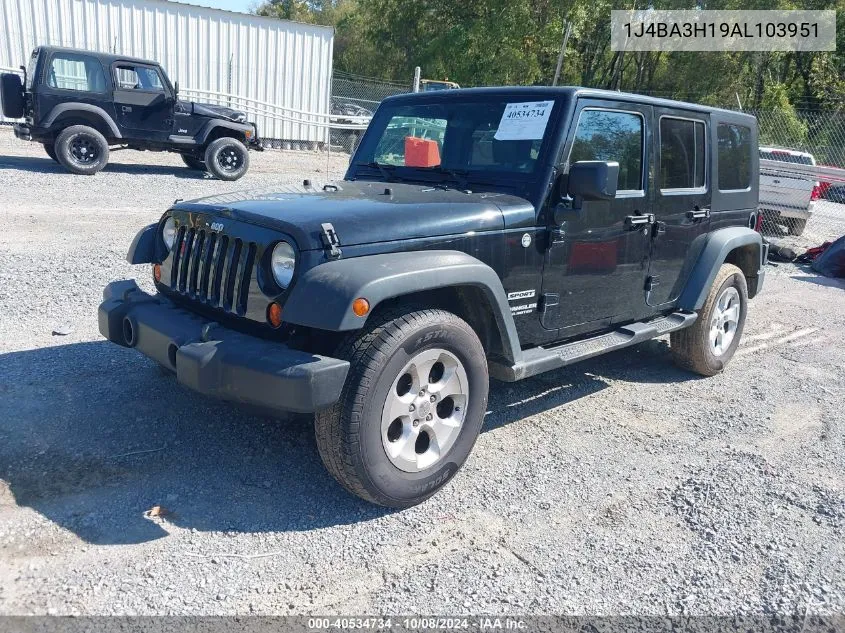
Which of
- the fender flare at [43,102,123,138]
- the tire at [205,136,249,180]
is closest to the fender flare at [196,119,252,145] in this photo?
the tire at [205,136,249,180]

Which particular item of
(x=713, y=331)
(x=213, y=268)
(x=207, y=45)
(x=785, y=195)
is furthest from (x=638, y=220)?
(x=207, y=45)

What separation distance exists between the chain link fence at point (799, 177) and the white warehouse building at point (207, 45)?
30.1 feet

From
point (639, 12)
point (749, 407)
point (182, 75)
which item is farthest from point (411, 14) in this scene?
point (749, 407)

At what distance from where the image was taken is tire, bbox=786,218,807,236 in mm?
13047

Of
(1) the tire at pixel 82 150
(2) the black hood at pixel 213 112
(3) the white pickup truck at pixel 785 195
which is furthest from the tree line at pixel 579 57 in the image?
(1) the tire at pixel 82 150

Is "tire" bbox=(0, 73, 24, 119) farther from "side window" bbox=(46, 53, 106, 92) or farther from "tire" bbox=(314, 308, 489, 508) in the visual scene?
"tire" bbox=(314, 308, 489, 508)

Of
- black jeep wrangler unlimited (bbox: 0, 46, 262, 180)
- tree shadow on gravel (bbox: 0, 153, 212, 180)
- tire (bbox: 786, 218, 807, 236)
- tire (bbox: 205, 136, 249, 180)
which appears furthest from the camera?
tire (bbox: 205, 136, 249, 180)

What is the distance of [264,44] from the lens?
1981 cm

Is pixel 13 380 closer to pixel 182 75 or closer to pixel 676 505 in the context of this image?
pixel 676 505

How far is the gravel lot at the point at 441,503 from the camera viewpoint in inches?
110

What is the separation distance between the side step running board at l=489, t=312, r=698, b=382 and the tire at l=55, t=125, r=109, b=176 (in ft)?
36.1

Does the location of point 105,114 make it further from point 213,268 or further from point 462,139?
point 213,268

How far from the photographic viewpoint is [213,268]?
11.3 feet

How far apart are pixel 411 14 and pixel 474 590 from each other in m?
31.6
